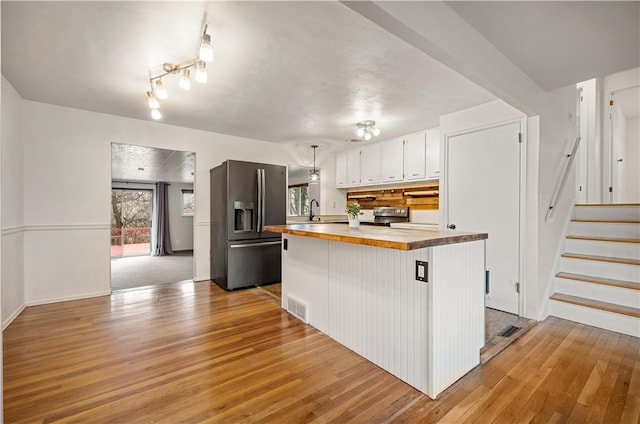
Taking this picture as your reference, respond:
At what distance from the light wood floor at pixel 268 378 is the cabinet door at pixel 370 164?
3.27 m

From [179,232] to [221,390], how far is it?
8178 millimetres

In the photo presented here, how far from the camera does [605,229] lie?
11.4ft

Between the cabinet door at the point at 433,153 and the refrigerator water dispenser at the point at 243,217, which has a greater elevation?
the cabinet door at the point at 433,153

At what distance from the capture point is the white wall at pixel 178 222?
29.9ft

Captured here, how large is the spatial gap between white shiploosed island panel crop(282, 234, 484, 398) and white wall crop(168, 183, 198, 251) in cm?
783

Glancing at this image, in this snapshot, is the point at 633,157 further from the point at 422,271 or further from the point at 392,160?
the point at 422,271

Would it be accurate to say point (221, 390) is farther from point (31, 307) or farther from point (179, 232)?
point (179, 232)

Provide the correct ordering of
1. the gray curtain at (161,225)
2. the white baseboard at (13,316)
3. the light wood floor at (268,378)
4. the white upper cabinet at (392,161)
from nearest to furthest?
the light wood floor at (268,378)
the white baseboard at (13,316)
the white upper cabinet at (392,161)
the gray curtain at (161,225)

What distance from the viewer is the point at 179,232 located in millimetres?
9242

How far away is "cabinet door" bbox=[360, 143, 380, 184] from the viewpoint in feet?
17.8

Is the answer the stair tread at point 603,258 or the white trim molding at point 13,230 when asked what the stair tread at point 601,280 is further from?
the white trim molding at point 13,230

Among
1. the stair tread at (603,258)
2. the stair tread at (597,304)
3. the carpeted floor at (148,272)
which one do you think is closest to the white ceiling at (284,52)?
the stair tread at (603,258)

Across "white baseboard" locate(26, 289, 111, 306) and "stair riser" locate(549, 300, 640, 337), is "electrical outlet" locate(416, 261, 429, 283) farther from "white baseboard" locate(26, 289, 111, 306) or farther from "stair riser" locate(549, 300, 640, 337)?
"white baseboard" locate(26, 289, 111, 306)

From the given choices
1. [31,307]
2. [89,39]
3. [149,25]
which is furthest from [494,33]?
[31,307]
